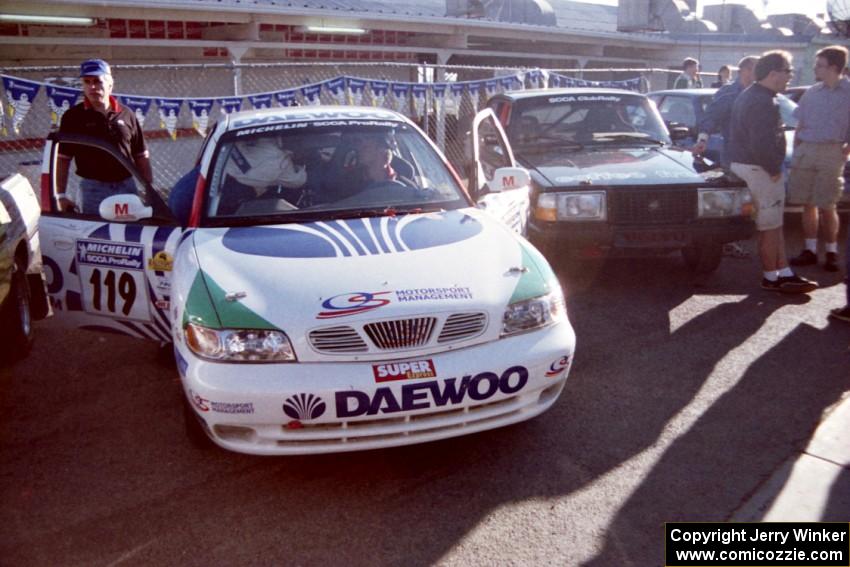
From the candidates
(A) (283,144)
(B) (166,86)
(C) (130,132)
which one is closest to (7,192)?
(C) (130,132)

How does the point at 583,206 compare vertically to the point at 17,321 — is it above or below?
above

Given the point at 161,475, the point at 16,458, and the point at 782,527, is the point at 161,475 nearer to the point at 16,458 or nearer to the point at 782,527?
the point at 16,458

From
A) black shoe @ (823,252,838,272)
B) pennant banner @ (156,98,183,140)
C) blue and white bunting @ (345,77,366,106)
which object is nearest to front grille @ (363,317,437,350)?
black shoe @ (823,252,838,272)

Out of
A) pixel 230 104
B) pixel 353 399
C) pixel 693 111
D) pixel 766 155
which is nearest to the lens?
pixel 353 399

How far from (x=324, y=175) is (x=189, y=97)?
8.28 metres

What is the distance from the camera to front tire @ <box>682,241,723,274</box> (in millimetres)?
7125

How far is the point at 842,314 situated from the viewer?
5.96 m

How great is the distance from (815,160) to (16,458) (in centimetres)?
Result: 660

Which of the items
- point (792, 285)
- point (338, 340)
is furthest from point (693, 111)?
point (338, 340)

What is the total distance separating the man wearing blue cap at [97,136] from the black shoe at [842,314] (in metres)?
4.93

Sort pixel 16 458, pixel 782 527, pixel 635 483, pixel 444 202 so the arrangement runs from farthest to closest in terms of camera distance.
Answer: pixel 444 202 → pixel 16 458 → pixel 635 483 → pixel 782 527

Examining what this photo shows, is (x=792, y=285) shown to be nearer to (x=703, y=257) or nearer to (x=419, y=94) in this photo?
(x=703, y=257)

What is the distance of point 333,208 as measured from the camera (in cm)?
461

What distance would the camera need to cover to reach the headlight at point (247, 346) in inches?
137
